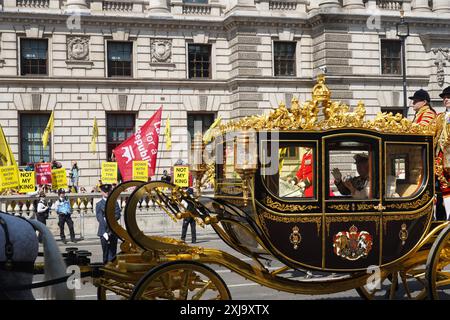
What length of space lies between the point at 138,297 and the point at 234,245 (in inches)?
80.0

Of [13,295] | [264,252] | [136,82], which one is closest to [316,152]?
[264,252]

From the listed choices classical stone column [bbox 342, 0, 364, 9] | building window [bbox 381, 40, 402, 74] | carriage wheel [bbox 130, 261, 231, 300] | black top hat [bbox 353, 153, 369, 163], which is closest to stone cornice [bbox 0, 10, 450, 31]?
classical stone column [bbox 342, 0, 364, 9]

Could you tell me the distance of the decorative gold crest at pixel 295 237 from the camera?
7789 millimetres

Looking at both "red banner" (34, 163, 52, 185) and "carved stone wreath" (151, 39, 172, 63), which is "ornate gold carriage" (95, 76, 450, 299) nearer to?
"red banner" (34, 163, 52, 185)

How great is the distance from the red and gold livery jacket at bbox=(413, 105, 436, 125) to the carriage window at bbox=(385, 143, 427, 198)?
702 mm

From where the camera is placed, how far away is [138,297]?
257 inches

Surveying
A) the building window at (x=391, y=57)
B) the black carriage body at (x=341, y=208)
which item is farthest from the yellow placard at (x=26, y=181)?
the building window at (x=391, y=57)

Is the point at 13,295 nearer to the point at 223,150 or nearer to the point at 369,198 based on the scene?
the point at 223,150

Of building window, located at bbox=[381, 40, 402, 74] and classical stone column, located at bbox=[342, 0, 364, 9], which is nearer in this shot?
classical stone column, located at bbox=[342, 0, 364, 9]

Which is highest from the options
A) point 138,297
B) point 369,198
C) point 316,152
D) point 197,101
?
point 197,101

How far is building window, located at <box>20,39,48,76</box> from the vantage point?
1184 inches

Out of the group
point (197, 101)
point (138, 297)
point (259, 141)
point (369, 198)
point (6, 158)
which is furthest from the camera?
point (197, 101)

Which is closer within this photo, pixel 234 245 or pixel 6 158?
pixel 234 245

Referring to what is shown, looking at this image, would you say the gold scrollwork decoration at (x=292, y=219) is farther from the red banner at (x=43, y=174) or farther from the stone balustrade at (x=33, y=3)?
the stone balustrade at (x=33, y=3)
